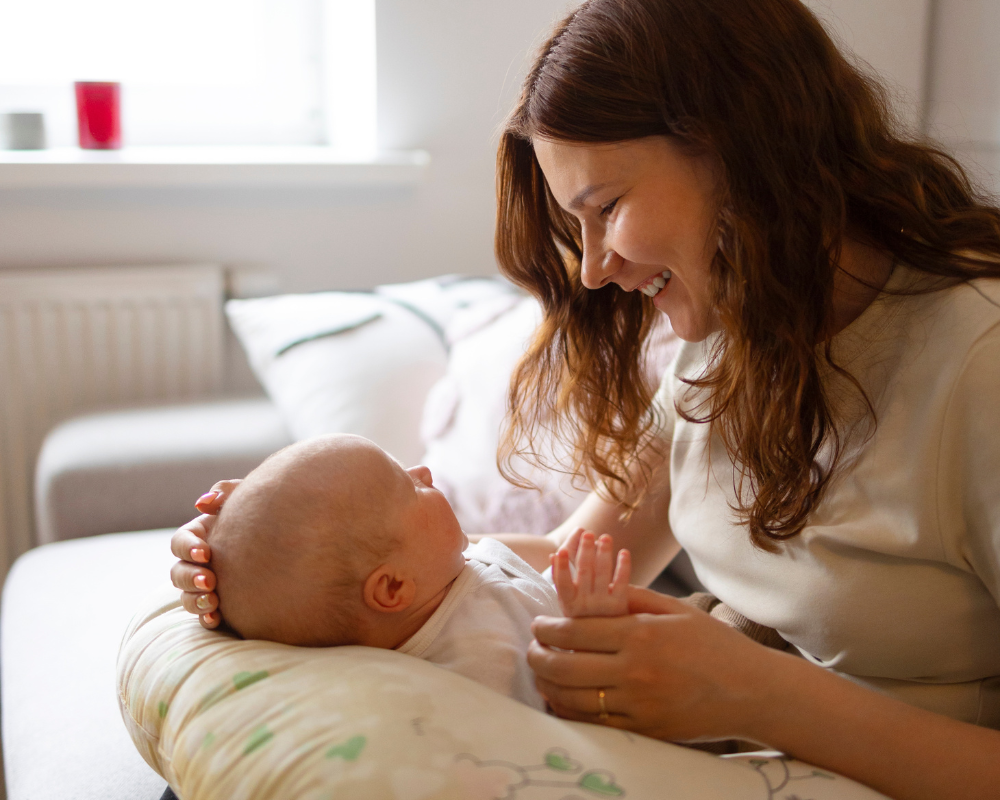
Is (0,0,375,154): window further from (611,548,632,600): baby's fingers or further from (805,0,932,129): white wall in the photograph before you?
(611,548,632,600): baby's fingers

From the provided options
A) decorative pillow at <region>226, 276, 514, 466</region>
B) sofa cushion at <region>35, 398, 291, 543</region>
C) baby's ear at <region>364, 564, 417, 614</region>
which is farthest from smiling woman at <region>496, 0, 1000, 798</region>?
sofa cushion at <region>35, 398, 291, 543</region>

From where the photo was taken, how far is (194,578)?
0.89 meters

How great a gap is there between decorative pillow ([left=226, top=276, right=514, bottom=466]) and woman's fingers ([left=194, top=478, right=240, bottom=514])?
2.44ft

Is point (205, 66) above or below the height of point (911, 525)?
above

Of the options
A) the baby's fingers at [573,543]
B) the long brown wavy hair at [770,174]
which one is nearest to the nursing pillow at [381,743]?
the baby's fingers at [573,543]

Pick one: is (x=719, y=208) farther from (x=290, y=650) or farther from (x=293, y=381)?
(x=293, y=381)

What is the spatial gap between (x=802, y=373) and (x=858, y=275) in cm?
13

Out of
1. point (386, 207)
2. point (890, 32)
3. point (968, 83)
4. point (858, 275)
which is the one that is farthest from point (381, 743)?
point (890, 32)

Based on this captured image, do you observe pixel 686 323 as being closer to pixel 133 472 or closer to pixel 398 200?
pixel 133 472

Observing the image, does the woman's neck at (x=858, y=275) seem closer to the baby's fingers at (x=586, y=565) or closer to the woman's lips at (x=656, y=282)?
the woman's lips at (x=656, y=282)

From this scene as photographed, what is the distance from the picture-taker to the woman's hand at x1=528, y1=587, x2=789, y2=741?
2.66 ft

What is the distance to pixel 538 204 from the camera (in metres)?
1.19

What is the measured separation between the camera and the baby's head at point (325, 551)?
877mm

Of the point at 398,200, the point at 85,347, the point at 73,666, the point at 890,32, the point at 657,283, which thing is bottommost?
the point at 73,666
